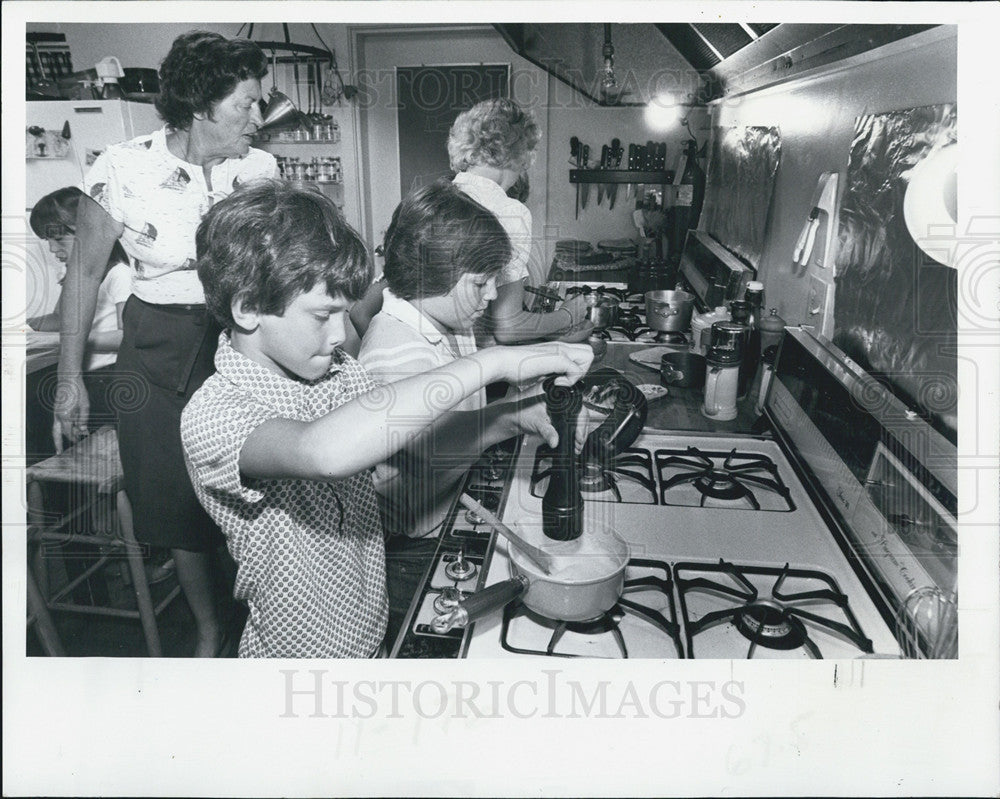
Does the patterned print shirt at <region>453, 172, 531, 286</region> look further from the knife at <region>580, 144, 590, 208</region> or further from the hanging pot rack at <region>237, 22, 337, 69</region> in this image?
the hanging pot rack at <region>237, 22, 337, 69</region>

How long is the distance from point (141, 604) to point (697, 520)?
39.0 inches

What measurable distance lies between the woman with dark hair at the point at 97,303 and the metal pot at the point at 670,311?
49.6 inches

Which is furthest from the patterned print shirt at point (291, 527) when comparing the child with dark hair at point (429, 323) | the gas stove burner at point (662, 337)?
the gas stove burner at point (662, 337)

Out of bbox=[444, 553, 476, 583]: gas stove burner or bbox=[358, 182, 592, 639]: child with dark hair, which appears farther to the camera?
bbox=[358, 182, 592, 639]: child with dark hair

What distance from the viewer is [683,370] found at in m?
1.54

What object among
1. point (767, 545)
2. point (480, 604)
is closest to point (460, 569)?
point (480, 604)

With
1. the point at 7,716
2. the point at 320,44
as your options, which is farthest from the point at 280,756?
the point at 320,44

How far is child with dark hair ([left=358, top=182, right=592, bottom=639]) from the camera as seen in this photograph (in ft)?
3.45

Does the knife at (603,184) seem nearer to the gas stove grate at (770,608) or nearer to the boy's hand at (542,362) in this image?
the boy's hand at (542,362)

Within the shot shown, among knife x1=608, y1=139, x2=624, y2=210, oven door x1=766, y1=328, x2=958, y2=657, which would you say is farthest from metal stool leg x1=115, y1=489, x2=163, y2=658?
oven door x1=766, y1=328, x2=958, y2=657

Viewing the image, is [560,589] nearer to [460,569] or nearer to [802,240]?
[460,569]

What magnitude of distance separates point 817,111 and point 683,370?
1.91 ft

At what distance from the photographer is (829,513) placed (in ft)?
3.31

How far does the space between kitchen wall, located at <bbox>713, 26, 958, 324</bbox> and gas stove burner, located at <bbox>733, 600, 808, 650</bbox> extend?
25.7 inches
